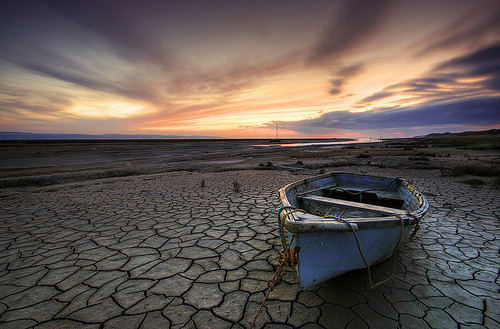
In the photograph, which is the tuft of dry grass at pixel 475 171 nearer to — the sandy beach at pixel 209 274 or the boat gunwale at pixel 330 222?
the sandy beach at pixel 209 274

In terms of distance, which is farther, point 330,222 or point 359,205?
point 359,205

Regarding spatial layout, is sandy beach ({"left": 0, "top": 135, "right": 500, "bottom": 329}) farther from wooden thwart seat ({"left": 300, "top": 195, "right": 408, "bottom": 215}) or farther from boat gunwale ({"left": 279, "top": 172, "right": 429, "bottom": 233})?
boat gunwale ({"left": 279, "top": 172, "right": 429, "bottom": 233})

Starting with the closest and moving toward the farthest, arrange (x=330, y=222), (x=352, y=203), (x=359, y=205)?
(x=330, y=222) → (x=359, y=205) → (x=352, y=203)

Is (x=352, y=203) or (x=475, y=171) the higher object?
(x=352, y=203)

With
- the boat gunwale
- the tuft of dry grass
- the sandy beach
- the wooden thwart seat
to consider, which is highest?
the boat gunwale

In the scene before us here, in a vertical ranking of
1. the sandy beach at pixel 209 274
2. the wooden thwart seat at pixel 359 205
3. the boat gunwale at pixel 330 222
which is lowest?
the sandy beach at pixel 209 274

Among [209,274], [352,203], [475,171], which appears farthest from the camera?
[475,171]

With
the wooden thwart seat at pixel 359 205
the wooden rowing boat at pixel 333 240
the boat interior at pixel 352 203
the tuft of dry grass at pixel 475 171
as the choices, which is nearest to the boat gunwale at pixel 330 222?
the wooden rowing boat at pixel 333 240

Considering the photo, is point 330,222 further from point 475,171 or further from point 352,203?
point 475,171

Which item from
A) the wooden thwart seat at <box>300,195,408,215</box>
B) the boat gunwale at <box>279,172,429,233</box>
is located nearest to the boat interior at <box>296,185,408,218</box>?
the wooden thwart seat at <box>300,195,408,215</box>

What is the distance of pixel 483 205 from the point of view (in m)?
5.28

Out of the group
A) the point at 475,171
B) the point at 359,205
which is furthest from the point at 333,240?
the point at 475,171

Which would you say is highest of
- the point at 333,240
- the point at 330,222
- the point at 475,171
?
the point at 330,222

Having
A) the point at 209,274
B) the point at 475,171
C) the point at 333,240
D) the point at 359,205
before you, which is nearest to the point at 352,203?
the point at 359,205
